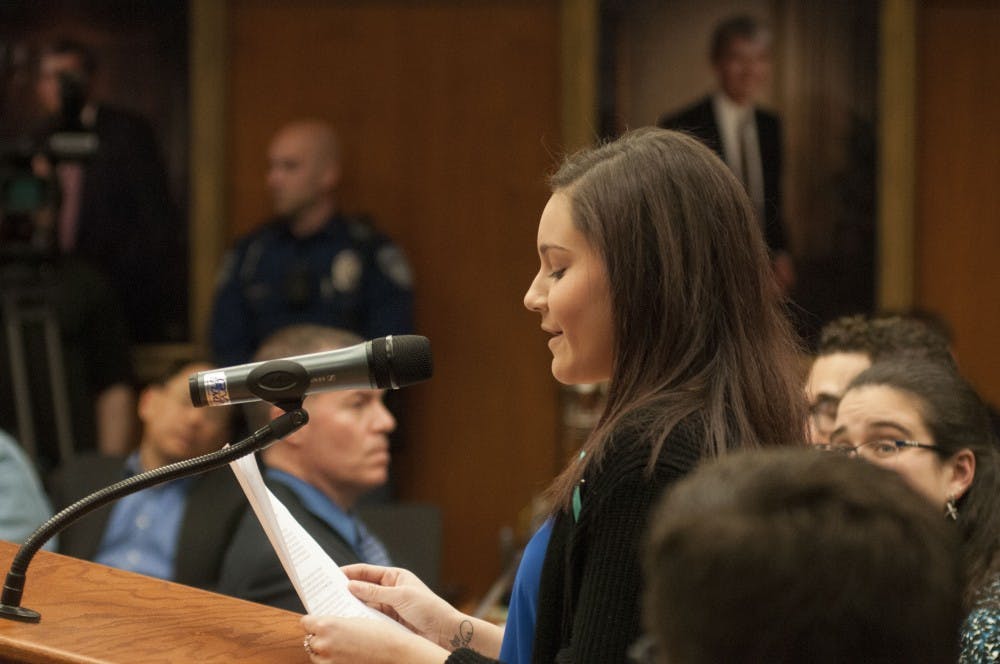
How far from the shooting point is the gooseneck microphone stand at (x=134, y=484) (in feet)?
5.19

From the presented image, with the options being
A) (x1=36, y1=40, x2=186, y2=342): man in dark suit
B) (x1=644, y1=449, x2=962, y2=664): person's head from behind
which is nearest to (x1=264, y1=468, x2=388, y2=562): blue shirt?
(x1=644, y1=449, x2=962, y2=664): person's head from behind

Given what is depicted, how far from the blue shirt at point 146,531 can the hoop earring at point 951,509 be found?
215 cm

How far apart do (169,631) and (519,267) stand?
170 inches

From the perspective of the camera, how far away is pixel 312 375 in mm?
1624

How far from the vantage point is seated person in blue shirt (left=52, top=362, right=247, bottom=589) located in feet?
12.3

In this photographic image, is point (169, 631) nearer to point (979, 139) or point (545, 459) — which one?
point (545, 459)

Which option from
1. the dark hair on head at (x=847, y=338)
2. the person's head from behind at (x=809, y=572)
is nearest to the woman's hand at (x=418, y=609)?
the person's head from behind at (x=809, y=572)

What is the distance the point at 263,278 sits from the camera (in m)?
5.44

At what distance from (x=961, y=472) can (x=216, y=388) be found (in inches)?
53.5

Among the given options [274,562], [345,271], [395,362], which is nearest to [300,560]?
[395,362]

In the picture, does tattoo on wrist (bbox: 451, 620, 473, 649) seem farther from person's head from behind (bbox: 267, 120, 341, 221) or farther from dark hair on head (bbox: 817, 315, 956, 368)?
person's head from behind (bbox: 267, 120, 341, 221)

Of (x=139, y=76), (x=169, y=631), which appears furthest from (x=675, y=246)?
(x=139, y=76)

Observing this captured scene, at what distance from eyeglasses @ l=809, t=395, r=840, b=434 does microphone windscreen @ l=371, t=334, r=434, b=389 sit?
1.44m

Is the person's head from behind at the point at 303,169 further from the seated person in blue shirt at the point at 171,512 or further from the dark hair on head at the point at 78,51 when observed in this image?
the seated person in blue shirt at the point at 171,512
